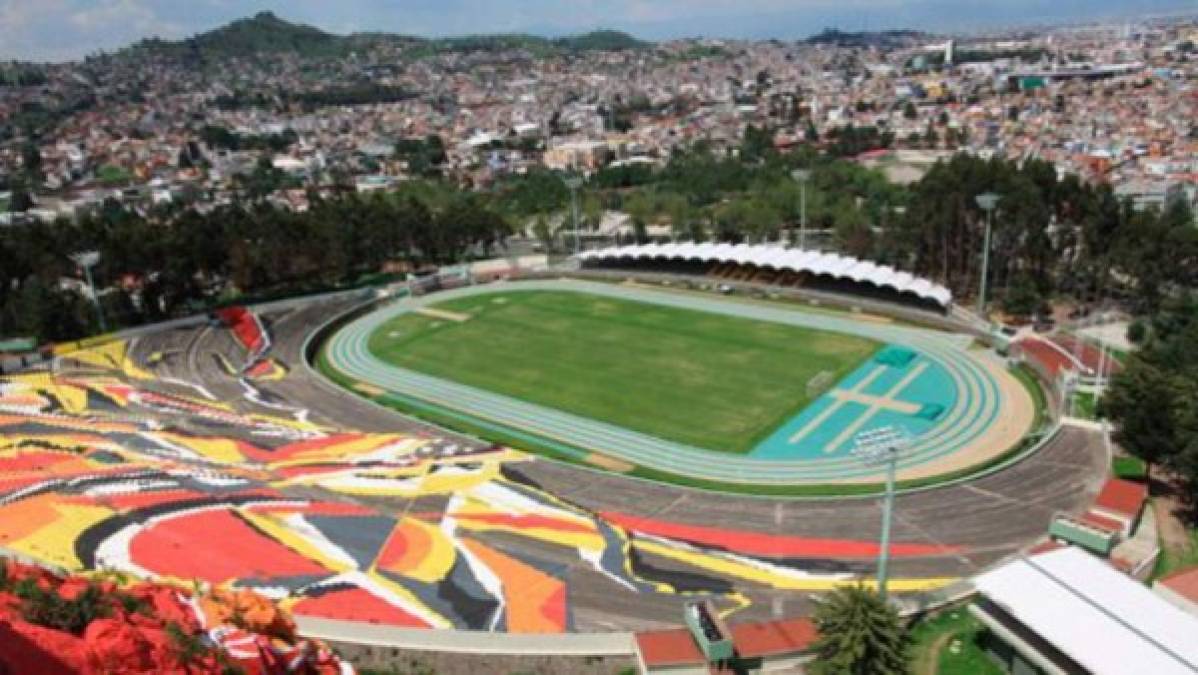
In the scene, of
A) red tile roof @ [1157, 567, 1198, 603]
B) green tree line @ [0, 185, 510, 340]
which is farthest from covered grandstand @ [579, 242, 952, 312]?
red tile roof @ [1157, 567, 1198, 603]

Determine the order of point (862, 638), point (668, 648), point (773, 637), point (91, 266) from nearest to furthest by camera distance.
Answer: point (862, 638) < point (668, 648) < point (773, 637) < point (91, 266)

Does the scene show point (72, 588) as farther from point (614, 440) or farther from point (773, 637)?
point (614, 440)

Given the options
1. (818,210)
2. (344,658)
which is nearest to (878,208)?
(818,210)

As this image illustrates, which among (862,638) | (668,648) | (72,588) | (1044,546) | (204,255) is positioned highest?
(72,588)

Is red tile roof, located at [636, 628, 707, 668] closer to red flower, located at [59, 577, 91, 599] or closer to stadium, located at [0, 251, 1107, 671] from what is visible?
stadium, located at [0, 251, 1107, 671]

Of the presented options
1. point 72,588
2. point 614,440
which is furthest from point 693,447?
point 72,588

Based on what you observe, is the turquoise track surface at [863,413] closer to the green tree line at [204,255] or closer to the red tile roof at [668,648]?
the red tile roof at [668,648]

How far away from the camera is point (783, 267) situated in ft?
220

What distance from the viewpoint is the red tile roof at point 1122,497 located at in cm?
3072

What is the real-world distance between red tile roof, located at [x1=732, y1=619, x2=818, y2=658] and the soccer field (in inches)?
700

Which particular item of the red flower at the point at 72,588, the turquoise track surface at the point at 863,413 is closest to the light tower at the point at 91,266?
the red flower at the point at 72,588

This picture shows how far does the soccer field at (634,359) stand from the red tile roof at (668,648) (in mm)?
19190

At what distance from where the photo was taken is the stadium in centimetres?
2716

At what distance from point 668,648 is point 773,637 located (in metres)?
→ 3.25
